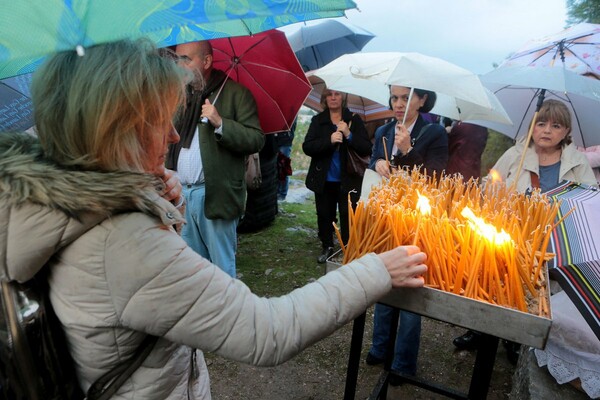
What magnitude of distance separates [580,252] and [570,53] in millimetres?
2563

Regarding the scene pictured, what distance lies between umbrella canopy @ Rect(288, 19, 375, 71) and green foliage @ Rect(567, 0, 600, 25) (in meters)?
3.00

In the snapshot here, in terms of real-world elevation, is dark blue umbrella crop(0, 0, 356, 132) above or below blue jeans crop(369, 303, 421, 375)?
above

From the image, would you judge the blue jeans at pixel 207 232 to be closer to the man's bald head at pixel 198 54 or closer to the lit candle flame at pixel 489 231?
the man's bald head at pixel 198 54

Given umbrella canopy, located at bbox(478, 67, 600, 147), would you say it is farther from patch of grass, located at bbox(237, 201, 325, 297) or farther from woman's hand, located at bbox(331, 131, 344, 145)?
patch of grass, located at bbox(237, 201, 325, 297)

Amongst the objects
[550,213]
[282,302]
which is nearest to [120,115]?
[282,302]

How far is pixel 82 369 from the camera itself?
3.54ft

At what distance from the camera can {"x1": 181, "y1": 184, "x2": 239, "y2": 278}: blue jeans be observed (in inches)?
114

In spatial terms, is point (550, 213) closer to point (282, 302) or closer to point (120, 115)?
point (282, 302)

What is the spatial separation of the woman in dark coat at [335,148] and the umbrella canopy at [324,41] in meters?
1.24

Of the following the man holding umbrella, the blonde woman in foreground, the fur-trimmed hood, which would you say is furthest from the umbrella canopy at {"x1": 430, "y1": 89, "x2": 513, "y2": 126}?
the fur-trimmed hood

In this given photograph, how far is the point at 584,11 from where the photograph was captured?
6055 millimetres

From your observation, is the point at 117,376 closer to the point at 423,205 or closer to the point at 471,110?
the point at 423,205

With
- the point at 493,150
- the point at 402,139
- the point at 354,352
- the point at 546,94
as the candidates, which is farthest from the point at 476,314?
the point at 493,150

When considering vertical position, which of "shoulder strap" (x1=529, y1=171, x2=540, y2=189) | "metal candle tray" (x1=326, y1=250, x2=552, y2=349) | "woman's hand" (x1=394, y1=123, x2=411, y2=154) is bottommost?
"shoulder strap" (x1=529, y1=171, x2=540, y2=189)
